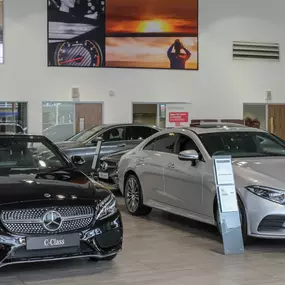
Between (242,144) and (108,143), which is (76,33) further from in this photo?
(242,144)

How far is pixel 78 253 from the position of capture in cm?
528

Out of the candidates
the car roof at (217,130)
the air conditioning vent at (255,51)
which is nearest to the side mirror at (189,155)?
the car roof at (217,130)

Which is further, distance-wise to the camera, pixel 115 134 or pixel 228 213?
pixel 115 134

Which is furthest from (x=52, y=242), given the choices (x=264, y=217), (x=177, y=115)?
(x=177, y=115)

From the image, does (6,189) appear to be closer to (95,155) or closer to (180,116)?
(95,155)

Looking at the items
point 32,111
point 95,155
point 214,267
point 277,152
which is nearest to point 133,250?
point 214,267

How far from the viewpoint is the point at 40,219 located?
5133 mm

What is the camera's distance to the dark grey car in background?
1300 cm

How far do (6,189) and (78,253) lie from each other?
940 mm

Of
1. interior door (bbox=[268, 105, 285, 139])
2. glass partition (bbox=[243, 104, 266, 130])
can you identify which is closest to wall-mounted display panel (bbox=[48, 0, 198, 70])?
glass partition (bbox=[243, 104, 266, 130])

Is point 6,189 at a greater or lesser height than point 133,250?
greater

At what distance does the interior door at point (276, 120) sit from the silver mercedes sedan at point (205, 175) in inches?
492

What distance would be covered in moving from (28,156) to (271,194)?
2916 millimetres

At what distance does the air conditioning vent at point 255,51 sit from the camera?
66.0 feet
